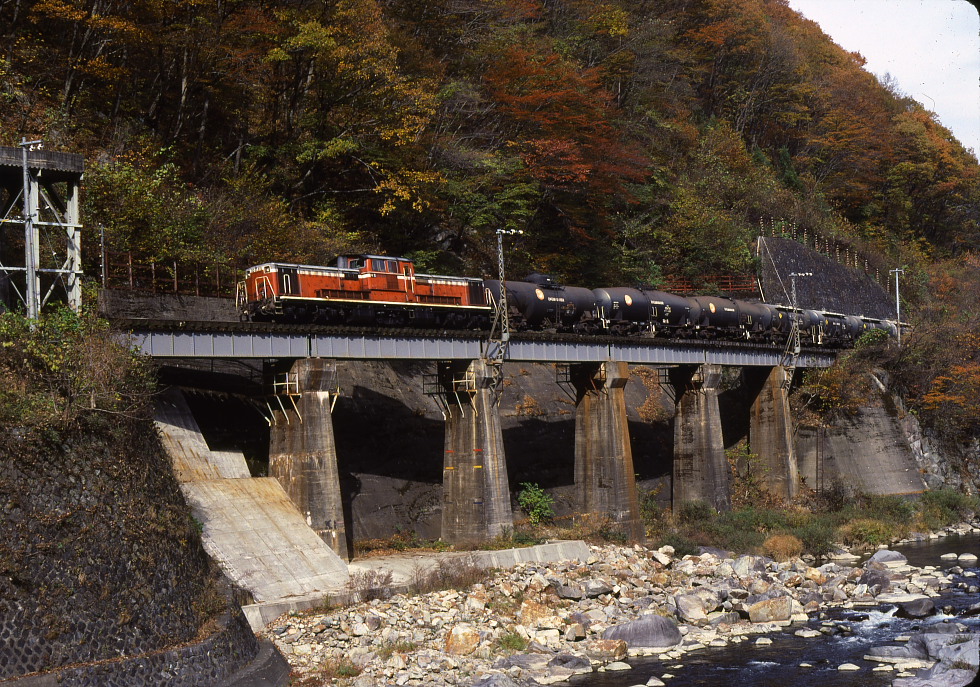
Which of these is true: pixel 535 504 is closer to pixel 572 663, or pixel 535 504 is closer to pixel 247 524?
pixel 247 524

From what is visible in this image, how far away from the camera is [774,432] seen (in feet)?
192

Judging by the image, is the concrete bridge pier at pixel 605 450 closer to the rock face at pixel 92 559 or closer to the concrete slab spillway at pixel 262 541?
the concrete slab spillway at pixel 262 541

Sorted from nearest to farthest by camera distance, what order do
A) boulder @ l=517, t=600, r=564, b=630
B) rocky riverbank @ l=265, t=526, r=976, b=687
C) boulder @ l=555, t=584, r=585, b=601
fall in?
rocky riverbank @ l=265, t=526, r=976, b=687 → boulder @ l=517, t=600, r=564, b=630 → boulder @ l=555, t=584, r=585, b=601

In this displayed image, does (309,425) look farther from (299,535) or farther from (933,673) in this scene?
(933,673)

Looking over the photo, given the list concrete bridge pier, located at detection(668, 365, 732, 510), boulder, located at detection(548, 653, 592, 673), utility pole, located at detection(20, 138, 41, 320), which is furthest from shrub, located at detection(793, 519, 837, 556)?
utility pole, located at detection(20, 138, 41, 320)

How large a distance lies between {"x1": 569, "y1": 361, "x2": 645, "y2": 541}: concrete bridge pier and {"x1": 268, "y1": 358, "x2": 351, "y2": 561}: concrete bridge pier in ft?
46.1

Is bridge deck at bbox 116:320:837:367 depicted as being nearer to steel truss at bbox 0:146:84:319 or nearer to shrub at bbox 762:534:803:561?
steel truss at bbox 0:146:84:319

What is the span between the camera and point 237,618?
24.1 m

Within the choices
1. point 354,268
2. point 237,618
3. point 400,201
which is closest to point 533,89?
point 400,201

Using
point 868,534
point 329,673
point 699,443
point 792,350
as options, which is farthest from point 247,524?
point 792,350

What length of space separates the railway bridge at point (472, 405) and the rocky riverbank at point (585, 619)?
4.25 metres

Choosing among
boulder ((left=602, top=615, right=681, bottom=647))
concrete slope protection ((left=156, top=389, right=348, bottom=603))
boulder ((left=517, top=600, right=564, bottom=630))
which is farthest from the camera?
boulder ((left=517, top=600, right=564, bottom=630))

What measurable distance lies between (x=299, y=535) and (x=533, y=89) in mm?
39940

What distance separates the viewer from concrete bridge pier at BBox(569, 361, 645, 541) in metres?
45.0
